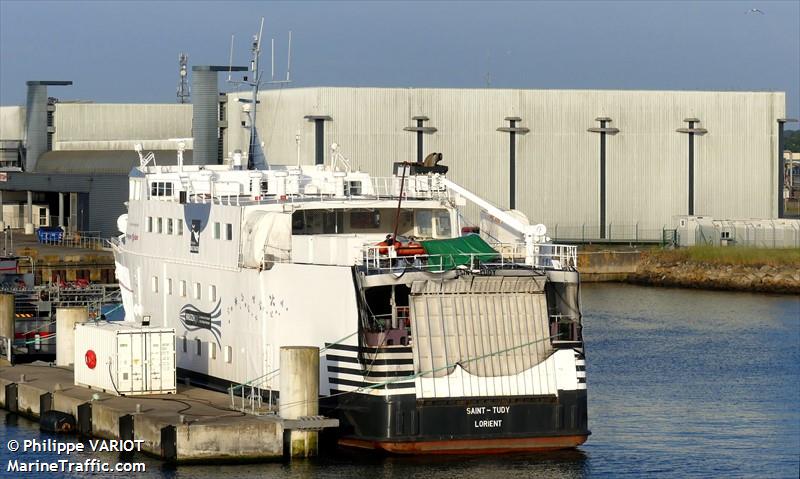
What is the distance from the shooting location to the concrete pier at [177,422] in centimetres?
3306

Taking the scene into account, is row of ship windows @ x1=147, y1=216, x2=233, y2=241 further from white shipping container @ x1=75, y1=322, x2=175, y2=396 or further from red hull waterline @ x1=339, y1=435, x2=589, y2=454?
red hull waterline @ x1=339, y1=435, x2=589, y2=454

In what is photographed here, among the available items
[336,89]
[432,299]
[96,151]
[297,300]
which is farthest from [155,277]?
[96,151]

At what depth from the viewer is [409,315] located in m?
33.7

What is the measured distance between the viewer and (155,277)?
44.4m

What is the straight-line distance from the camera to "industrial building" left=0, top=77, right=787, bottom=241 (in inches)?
3499

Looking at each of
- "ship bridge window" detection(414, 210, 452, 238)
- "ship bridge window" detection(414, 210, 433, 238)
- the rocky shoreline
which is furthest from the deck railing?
the rocky shoreline

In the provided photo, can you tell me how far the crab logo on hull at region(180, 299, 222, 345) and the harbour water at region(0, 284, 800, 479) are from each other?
4.96 m

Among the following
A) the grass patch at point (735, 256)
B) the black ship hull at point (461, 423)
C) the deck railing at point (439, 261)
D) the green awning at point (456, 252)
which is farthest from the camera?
the grass patch at point (735, 256)

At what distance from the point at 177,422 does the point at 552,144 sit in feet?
197

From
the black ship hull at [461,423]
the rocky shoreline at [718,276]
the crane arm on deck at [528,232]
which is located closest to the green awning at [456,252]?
the crane arm on deck at [528,232]

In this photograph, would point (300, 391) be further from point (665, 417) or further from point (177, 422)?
point (665, 417)

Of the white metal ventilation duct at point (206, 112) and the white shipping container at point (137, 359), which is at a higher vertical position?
the white metal ventilation duct at point (206, 112)

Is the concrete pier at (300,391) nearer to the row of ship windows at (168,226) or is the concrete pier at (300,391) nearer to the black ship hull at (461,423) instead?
the black ship hull at (461,423)

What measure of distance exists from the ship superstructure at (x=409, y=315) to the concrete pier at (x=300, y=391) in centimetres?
90
